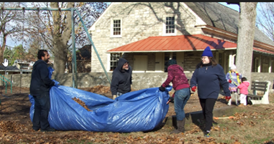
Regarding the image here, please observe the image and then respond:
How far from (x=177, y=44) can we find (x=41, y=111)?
45.5ft

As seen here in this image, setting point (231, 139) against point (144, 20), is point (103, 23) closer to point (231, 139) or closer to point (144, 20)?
point (144, 20)

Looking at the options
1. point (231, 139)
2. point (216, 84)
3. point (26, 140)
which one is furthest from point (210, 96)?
point (26, 140)

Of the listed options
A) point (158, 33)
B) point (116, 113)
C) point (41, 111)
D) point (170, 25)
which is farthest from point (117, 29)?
point (116, 113)

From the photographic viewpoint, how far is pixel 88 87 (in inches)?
610

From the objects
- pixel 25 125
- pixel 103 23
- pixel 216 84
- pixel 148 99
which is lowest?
pixel 25 125

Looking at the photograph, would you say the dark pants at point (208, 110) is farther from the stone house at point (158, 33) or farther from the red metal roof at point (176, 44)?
the stone house at point (158, 33)

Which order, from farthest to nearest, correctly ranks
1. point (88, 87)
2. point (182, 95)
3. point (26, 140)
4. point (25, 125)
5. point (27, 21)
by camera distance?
point (27, 21) < point (88, 87) < point (25, 125) < point (182, 95) < point (26, 140)

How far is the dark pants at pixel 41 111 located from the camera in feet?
18.4

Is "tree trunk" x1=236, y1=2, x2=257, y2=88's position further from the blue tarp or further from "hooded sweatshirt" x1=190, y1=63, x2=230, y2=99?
the blue tarp

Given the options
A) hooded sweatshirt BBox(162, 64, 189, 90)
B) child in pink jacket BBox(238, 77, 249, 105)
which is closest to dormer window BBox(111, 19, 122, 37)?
child in pink jacket BBox(238, 77, 249, 105)

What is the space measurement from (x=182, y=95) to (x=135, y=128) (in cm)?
109

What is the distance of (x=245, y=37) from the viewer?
10680mm

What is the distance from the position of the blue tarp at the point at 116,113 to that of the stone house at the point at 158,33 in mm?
12520

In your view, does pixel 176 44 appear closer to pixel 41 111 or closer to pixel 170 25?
pixel 170 25
